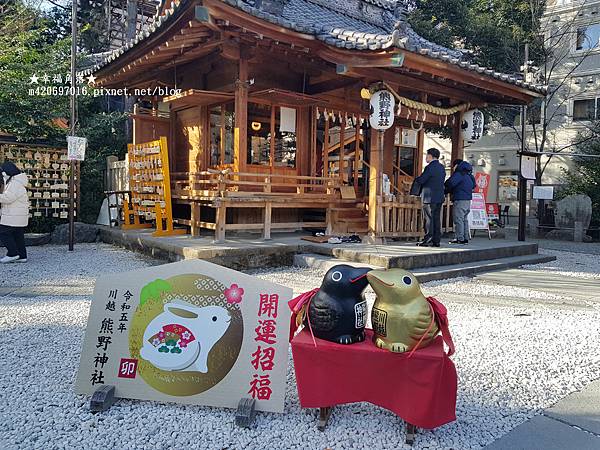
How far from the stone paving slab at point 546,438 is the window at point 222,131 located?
7.96m

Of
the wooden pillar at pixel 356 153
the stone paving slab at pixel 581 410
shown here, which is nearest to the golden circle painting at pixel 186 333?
the stone paving slab at pixel 581 410

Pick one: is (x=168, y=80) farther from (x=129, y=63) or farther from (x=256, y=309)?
(x=256, y=309)

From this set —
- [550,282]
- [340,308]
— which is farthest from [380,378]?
[550,282]

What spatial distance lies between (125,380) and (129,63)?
8.59 m

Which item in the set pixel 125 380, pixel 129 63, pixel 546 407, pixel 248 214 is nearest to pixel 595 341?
pixel 546 407

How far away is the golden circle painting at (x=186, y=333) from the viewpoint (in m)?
2.84

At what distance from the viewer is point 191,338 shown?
2.87m

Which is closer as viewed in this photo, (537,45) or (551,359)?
(551,359)

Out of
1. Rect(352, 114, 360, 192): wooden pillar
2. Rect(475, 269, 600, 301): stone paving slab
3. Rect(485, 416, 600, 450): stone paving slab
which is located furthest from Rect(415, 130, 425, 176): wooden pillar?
Rect(485, 416, 600, 450): stone paving slab

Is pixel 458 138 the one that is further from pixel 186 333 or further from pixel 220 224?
pixel 186 333

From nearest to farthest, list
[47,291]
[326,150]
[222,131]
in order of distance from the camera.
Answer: [47,291] < [222,131] < [326,150]

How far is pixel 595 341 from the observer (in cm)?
444

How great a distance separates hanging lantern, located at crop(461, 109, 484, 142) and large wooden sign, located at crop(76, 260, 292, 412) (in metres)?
8.98

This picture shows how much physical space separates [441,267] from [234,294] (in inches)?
213
